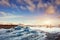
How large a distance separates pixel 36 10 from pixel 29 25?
0.24 meters

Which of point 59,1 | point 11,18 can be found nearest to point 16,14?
point 11,18

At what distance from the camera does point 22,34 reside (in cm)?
185

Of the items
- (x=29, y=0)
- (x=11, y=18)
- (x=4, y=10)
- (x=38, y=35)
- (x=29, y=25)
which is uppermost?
(x=29, y=0)

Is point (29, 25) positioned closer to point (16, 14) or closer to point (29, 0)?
point (16, 14)

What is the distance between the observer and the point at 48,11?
187 centimetres

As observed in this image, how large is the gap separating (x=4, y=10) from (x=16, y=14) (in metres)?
0.18

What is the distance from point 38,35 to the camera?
1830 millimetres

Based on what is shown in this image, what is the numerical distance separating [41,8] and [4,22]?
0.57 metres

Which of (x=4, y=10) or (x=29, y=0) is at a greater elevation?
(x=29, y=0)

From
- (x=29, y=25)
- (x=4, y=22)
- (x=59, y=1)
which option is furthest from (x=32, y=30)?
(x=59, y=1)

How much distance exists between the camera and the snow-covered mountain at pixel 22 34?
5.84 ft

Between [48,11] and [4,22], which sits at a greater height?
[48,11]

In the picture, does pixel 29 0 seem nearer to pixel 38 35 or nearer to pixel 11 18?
pixel 11 18

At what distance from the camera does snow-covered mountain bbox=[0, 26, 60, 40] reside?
1.78 meters
